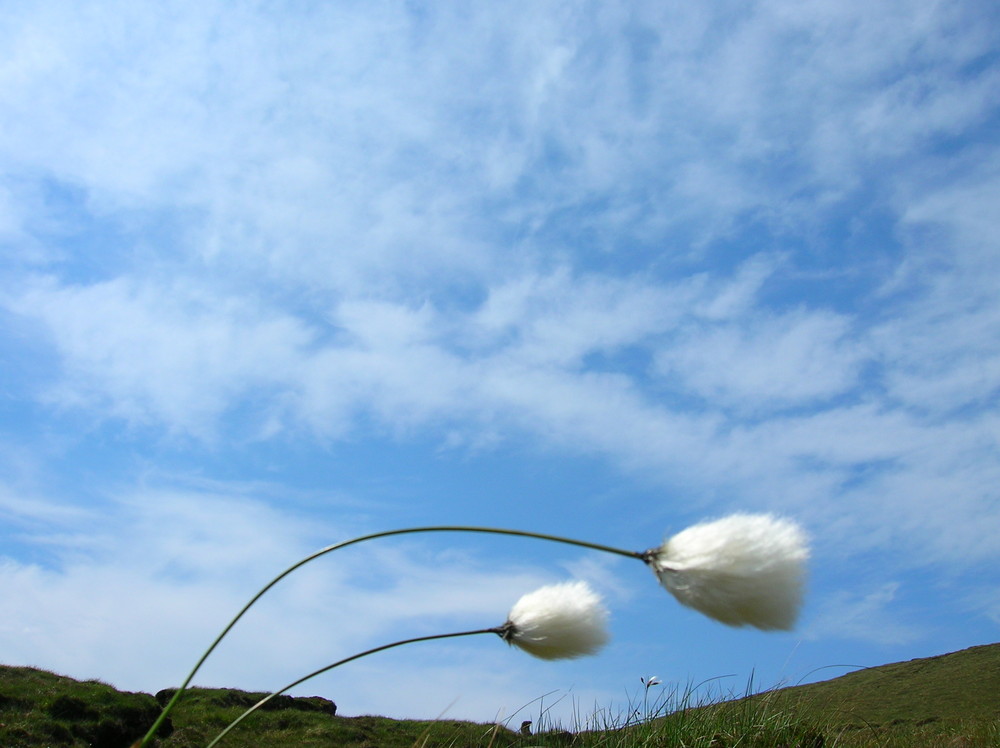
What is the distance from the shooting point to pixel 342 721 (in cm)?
1327

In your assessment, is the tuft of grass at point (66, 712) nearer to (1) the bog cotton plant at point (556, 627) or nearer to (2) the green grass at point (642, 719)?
(2) the green grass at point (642, 719)

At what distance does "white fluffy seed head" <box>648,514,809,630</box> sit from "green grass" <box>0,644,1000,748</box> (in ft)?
7.06

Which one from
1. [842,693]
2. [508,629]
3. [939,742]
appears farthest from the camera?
[842,693]

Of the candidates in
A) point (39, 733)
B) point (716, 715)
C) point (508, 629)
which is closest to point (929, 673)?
point (716, 715)

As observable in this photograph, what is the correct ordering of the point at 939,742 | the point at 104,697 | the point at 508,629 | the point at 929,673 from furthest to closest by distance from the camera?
1. the point at 104,697
2. the point at 929,673
3. the point at 939,742
4. the point at 508,629

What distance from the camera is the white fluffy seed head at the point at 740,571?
1678 mm

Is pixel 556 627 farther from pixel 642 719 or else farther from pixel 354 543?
pixel 642 719

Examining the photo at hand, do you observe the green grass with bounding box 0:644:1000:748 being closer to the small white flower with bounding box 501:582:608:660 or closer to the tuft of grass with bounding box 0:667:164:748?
the tuft of grass with bounding box 0:667:164:748

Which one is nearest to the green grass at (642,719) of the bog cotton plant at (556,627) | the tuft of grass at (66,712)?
the tuft of grass at (66,712)

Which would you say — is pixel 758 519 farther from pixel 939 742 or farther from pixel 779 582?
pixel 939 742

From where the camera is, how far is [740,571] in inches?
65.7

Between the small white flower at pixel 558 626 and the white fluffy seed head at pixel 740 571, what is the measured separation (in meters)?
0.39

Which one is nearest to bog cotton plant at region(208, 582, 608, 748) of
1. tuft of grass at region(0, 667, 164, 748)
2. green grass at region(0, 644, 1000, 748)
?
green grass at region(0, 644, 1000, 748)

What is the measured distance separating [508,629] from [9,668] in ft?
40.0
